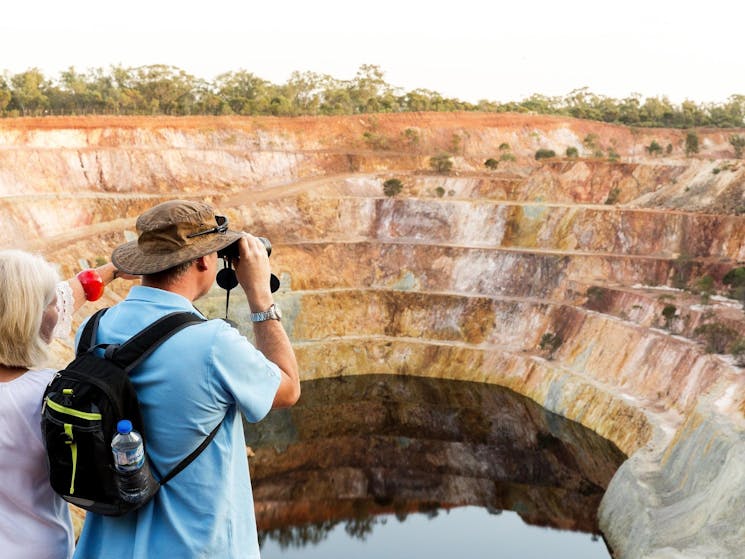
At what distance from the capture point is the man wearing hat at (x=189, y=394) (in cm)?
412

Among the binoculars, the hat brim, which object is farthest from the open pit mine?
the hat brim

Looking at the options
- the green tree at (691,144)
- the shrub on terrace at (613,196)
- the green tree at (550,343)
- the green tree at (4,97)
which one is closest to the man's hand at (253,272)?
the green tree at (550,343)

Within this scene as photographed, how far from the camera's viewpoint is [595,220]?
166ft

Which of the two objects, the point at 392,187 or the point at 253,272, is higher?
the point at 253,272

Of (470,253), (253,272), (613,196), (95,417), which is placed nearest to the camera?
(95,417)

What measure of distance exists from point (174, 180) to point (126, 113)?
63.3 ft

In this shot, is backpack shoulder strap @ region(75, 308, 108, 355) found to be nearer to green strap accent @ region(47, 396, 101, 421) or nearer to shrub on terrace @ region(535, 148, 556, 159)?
green strap accent @ region(47, 396, 101, 421)

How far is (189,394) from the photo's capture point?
413 cm

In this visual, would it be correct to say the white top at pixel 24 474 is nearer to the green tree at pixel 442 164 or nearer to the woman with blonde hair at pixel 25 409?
the woman with blonde hair at pixel 25 409

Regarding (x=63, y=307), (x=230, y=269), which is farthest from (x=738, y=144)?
(x=63, y=307)

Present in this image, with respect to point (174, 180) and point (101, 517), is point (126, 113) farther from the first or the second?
point (101, 517)

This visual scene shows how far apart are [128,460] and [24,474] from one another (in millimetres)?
980

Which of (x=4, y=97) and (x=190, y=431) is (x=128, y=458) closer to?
(x=190, y=431)

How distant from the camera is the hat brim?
177 inches
